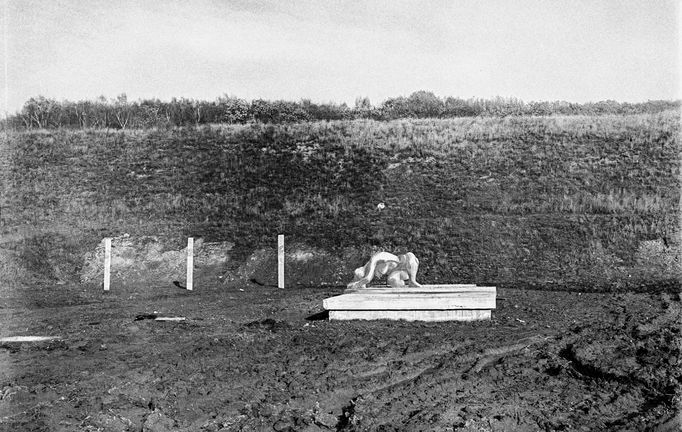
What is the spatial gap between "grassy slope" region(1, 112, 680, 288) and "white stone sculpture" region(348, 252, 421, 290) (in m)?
5.89

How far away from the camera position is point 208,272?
21.0 metres

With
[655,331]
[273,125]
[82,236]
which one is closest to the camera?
[655,331]

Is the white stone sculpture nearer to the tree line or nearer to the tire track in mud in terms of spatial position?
the tire track in mud

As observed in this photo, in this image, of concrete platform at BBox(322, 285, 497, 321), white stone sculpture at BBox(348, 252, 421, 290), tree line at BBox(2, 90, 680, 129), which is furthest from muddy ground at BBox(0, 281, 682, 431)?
tree line at BBox(2, 90, 680, 129)

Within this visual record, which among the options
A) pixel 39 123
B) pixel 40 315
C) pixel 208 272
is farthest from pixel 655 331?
pixel 39 123

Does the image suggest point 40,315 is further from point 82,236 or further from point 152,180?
point 152,180

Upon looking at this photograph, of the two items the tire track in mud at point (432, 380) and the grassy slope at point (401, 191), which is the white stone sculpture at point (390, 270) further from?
the grassy slope at point (401, 191)

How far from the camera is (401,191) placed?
27297 mm

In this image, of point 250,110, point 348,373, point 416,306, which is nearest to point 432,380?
point 348,373

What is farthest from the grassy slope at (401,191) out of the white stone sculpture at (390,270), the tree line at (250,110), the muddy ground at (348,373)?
the muddy ground at (348,373)

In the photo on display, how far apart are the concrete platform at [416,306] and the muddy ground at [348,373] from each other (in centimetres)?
26

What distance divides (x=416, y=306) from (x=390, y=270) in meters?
1.50

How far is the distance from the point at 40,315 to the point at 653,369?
1033 centimetres

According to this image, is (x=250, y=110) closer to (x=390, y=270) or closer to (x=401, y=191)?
(x=401, y=191)
